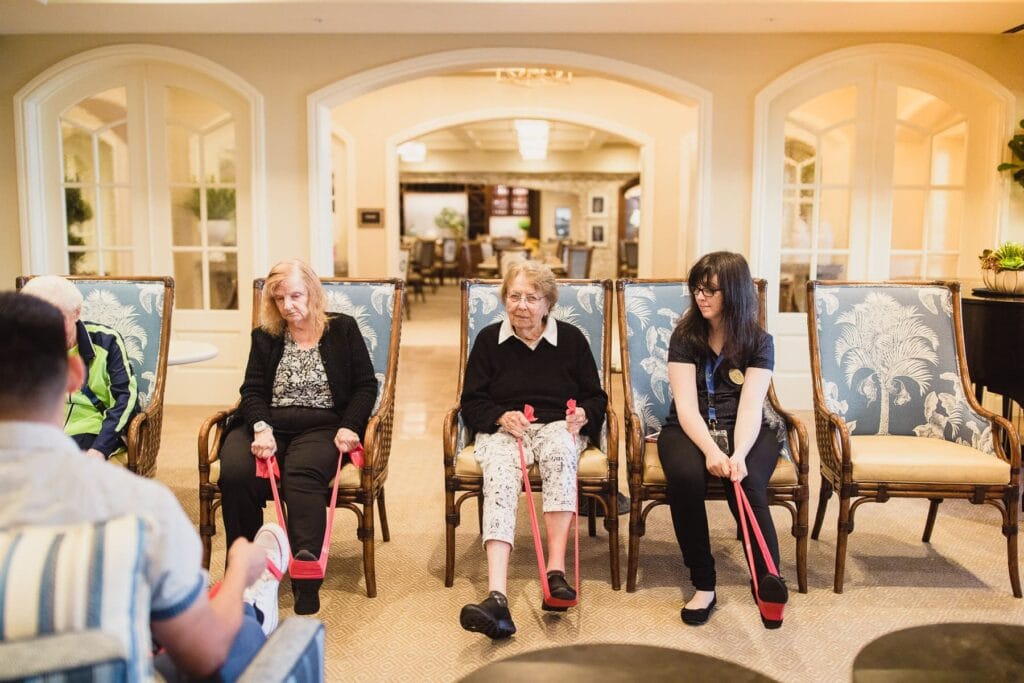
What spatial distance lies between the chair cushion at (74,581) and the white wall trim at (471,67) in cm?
473

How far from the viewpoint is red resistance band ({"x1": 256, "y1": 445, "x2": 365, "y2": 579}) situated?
2.50m

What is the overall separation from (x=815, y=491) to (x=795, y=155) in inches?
103

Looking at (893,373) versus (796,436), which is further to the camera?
(893,373)

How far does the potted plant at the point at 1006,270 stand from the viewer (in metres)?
3.56

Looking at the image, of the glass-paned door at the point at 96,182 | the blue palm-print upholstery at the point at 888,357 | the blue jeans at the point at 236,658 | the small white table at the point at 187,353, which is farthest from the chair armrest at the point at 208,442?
the glass-paned door at the point at 96,182

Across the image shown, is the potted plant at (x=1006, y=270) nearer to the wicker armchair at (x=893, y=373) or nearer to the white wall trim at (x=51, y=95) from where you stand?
the wicker armchair at (x=893, y=373)

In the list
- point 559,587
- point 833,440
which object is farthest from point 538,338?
point 833,440

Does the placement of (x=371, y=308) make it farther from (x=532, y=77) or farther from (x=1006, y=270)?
(x=532, y=77)

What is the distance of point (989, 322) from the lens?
3.59 metres

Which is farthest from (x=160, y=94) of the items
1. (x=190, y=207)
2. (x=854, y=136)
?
(x=854, y=136)

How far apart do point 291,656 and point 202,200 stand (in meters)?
4.91

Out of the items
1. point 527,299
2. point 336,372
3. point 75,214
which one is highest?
point 75,214

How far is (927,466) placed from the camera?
270 centimetres

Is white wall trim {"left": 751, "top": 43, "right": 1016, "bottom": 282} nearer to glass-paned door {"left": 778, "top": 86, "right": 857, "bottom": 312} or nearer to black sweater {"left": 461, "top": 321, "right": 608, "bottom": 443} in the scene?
glass-paned door {"left": 778, "top": 86, "right": 857, "bottom": 312}
